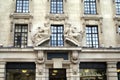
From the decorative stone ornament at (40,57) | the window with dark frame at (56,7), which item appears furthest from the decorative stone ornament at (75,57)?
the window with dark frame at (56,7)

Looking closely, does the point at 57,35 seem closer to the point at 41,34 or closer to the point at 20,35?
the point at 41,34

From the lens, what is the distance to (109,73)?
23.9m

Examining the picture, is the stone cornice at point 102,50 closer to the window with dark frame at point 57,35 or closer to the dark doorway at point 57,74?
the window with dark frame at point 57,35

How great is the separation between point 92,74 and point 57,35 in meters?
5.18

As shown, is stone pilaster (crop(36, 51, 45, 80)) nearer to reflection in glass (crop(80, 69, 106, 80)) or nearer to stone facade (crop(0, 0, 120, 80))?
stone facade (crop(0, 0, 120, 80))

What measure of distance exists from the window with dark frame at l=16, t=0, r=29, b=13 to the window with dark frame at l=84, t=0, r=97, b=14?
20.0 ft

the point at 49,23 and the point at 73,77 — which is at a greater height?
the point at 49,23

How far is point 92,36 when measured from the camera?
25156 millimetres

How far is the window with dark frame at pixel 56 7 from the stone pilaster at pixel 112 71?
726 centimetres

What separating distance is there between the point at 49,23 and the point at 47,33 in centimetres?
123

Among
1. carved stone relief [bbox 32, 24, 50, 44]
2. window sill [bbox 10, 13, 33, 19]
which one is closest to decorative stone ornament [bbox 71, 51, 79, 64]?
carved stone relief [bbox 32, 24, 50, 44]

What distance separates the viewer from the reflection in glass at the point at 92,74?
24.2m

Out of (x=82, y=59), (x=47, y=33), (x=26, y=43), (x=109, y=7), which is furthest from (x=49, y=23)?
(x=109, y=7)

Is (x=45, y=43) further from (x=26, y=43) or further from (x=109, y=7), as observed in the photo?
(x=109, y=7)
